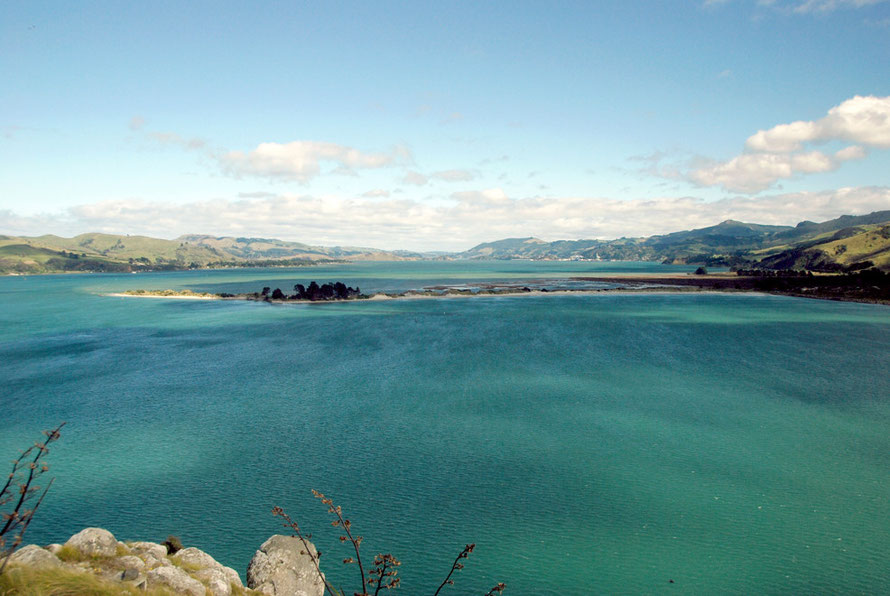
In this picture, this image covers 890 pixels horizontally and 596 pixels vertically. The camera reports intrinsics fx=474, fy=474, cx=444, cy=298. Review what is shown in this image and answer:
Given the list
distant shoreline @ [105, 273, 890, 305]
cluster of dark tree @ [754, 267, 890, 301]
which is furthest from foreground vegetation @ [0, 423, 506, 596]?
cluster of dark tree @ [754, 267, 890, 301]

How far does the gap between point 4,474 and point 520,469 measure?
70.7ft

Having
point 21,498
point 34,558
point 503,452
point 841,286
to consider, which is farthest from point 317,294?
point 841,286

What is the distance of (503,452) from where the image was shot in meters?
21.6

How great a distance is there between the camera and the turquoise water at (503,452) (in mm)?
14430

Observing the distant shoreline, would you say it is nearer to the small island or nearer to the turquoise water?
the small island

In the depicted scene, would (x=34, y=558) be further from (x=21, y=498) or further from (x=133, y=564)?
(x=21, y=498)

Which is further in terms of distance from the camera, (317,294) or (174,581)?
(317,294)

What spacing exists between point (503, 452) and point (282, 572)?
1223 centimetres

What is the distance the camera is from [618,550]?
14531 mm

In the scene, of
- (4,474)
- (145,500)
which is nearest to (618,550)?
(145,500)

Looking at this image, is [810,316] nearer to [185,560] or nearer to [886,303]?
[886,303]

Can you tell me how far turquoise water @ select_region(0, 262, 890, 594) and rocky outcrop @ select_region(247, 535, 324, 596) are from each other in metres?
2.30

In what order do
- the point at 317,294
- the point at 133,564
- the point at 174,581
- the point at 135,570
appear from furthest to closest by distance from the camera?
the point at 317,294 < the point at 133,564 < the point at 174,581 < the point at 135,570

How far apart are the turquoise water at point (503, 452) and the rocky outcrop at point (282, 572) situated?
2299 millimetres
